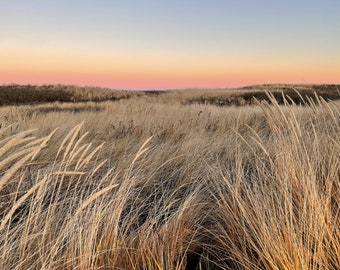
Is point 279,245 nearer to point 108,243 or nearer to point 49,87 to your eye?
point 108,243

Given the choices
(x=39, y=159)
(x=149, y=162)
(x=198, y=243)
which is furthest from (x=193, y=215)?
(x=39, y=159)

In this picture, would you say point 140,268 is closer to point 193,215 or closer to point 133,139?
point 193,215

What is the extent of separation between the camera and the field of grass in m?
1.76

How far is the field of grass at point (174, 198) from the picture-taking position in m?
1.76

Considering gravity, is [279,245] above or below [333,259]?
above

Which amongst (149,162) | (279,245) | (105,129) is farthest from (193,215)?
(105,129)

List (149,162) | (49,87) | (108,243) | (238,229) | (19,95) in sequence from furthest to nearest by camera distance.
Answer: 1. (49,87)
2. (19,95)
3. (149,162)
4. (238,229)
5. (108,243)

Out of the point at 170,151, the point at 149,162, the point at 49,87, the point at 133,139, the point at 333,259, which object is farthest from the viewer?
the point at 49,87

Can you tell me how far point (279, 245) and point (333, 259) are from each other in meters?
0.39

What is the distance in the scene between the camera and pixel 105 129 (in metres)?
6.30

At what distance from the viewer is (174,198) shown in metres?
3.01

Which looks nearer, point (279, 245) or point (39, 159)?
point (279, 245)

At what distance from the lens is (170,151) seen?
4.50 metres

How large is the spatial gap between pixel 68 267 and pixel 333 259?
1292 millimetres
